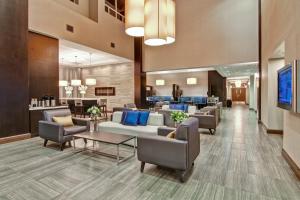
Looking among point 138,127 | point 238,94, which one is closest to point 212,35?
point 138,127

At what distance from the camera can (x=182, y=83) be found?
581 inches

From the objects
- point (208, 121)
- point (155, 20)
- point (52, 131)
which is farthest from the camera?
point (208, 121)

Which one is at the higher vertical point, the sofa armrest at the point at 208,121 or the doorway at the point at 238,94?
the doorway at the point at 238,94

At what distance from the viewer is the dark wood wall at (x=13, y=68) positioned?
4.73 m

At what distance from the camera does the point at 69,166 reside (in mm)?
3189

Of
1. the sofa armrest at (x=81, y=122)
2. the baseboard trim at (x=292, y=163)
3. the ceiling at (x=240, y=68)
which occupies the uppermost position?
the ceiling at (x=240, y=68)

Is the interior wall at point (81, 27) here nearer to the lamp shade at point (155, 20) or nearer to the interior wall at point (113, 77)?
the interior wall at point (113, 77)

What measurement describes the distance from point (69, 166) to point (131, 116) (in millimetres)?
2014

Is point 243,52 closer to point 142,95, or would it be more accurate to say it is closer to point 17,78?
point 142,95

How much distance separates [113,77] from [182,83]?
19.2 feet

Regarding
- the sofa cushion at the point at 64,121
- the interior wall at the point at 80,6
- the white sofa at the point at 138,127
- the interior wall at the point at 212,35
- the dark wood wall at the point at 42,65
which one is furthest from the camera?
the interior wall at the point at 212,35

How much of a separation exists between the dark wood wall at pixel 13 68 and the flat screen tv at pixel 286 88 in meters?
6.42

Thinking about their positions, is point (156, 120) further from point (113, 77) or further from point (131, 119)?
point (113, 77)

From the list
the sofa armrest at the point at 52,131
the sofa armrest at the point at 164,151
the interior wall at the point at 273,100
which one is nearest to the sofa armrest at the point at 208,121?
the interior wall at the point at 273,100
